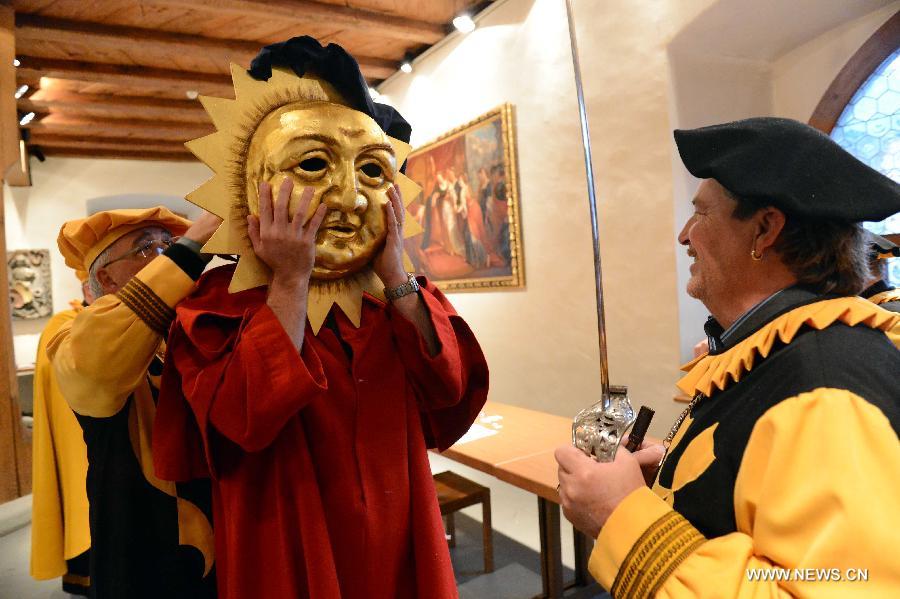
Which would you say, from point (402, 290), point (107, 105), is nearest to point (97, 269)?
point (402, 290)

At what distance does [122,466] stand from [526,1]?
12.0ft

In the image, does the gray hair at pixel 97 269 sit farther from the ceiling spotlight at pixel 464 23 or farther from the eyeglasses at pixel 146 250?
the ceiling spotlight at pixel 464 23

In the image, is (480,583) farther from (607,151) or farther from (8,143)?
(8,143)

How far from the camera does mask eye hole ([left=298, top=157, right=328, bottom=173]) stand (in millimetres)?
1117

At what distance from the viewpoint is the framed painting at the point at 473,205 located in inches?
161

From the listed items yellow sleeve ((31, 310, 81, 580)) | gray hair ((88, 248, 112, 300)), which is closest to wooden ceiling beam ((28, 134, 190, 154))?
yellow sleeve ((31, 310, 81, 580))

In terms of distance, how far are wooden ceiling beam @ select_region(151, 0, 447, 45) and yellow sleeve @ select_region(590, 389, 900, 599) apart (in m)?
4.01

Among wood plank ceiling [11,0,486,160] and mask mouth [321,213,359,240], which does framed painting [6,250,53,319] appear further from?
mask mouth [321,213,359,240]

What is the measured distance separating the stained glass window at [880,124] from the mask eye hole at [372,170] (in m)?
2.45

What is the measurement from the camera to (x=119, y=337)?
1059 mm

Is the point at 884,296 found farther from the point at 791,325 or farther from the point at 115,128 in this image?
the point at 115,128

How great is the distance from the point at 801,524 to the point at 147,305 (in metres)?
1.07

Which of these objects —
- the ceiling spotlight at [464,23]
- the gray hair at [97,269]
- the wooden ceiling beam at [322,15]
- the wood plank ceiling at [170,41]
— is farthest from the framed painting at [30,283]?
the gray hair at [97,269]

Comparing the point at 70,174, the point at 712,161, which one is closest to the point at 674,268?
the point at 712,161
